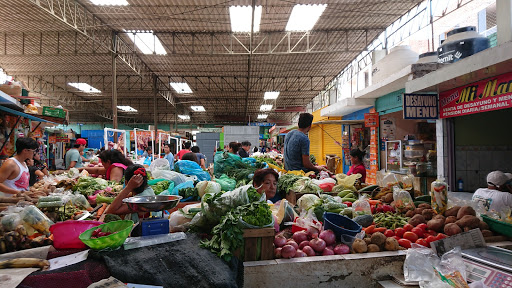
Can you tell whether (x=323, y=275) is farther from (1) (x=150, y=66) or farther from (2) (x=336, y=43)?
(1) (x=150, y=66)

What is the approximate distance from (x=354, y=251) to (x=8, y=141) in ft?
30.1

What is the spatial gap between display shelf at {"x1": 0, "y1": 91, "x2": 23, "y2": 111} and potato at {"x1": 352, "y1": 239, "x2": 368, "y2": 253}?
24.7 ft

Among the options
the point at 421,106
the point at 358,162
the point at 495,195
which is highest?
the point at 421,106

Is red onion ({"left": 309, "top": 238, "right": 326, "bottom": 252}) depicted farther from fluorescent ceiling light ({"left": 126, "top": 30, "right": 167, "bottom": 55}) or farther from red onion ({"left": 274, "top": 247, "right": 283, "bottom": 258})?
fluorescent ceiling light ({"left": 126, "top": 30, "right": 167, "bottom": 55})

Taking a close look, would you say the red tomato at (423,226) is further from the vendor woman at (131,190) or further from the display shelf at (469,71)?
the vendor woman at (131,190)

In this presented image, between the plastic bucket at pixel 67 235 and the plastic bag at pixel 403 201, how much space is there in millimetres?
3652

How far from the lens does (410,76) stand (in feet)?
21.5

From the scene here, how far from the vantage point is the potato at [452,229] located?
2971 millimetres

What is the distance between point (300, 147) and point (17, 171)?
454 cm

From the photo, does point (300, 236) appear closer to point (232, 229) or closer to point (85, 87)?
point (232, 229)

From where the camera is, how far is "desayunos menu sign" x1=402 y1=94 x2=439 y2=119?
5957mm

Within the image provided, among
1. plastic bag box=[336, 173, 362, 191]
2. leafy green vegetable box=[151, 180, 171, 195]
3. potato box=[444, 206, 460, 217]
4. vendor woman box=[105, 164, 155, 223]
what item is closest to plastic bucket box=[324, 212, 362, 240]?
potato box=[444, 206, 460, 217]

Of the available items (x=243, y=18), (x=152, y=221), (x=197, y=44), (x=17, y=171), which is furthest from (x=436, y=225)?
(x=197, y=44)

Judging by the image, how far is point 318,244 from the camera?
2.79 metres
